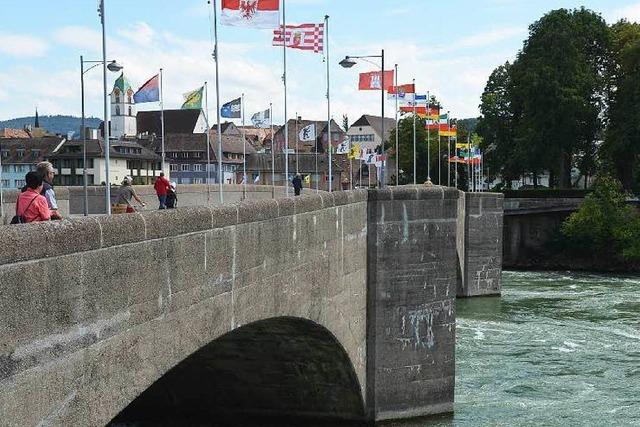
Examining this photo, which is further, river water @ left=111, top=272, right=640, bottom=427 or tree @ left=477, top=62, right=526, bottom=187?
tree @ left=477, top=62, right=526, bottom=187

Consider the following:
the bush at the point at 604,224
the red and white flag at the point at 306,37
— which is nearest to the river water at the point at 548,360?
the red and white flag at the point at 306,37

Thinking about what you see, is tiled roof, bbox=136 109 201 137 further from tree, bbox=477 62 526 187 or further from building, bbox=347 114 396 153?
tree, bbox=477 62 526 187

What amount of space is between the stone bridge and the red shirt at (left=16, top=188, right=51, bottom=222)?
2.08 feet

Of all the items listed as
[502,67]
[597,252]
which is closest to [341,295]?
[597,252]

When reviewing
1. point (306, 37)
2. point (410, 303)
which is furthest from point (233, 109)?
point (410, 303)

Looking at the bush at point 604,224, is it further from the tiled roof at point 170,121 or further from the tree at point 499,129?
the tiled roof at point 170,121

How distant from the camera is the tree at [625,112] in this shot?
2611 inches

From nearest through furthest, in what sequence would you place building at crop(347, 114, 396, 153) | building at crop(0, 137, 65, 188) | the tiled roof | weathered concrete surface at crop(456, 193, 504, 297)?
weathered concrete surface at crop(456, 193, 504, 297) < building at crop(0, 137, 65, 188) < the tiled roof < building at crop(347, 114, 396, 153)

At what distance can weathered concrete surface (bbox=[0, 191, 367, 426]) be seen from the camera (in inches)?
292

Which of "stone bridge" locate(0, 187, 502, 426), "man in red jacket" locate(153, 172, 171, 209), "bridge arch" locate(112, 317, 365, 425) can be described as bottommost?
"bridge arch" locate(112, 317, 365, 425)

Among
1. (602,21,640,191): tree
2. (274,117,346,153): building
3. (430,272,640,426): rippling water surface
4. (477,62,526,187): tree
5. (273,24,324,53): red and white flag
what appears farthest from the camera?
(274,117,346,153): building

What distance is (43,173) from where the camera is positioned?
33.9 ft

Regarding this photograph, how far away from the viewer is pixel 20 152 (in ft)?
196

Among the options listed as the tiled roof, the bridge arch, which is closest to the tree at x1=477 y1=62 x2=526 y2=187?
the tiled roof
